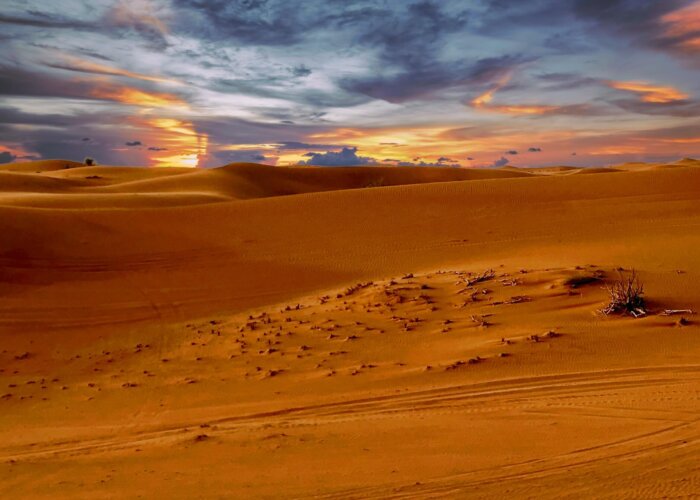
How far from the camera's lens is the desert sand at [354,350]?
16.7 ft

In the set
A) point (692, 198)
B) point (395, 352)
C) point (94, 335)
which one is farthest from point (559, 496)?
point (692, 198)

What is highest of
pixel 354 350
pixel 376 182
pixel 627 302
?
pixel 376 182

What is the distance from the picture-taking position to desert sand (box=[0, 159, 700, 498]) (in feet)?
16.7

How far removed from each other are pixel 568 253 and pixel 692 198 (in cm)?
853

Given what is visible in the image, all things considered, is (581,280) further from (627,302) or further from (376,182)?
(376,182)

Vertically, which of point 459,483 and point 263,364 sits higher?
point 459,483

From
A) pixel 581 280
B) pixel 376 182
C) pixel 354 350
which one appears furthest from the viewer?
pixel 376 182

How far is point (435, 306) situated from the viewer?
35.0 feet

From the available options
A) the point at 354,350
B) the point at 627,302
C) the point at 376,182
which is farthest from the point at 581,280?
the point at 376,182

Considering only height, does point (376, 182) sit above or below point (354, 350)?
above

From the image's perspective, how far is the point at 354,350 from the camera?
916cm

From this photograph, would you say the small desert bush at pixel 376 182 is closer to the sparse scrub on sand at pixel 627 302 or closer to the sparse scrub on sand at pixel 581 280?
the sparse scrub on sand at pixel 581 280

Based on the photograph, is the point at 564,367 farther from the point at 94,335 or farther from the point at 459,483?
the point at 94,335

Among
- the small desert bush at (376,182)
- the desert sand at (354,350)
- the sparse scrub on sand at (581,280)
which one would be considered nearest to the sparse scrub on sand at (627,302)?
the desert sand at (354,350)
